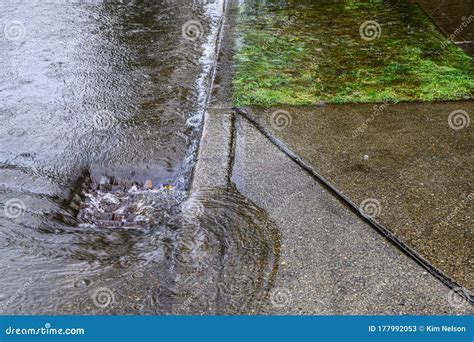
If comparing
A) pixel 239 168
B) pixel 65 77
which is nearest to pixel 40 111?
pixel 65 77

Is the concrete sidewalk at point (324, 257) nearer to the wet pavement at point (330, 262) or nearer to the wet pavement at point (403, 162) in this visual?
the wet pavement at point (330, 262)

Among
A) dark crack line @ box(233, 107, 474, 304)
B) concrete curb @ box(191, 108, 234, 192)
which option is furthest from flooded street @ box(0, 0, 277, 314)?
dark crack line @ box(233, 107, 474, 304)

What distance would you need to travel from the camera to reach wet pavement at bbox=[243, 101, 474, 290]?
12.5ft

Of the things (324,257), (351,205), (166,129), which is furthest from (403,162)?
(166,129)

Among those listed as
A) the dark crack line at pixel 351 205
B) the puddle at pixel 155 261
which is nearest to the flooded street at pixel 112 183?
the puddle at pixel 155 261

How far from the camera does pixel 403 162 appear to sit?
15.4ft

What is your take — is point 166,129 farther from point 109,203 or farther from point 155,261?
point 155,261

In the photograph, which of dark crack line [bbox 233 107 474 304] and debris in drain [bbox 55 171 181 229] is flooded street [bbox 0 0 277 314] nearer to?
debris in drain [bbox 55 171 181 229]

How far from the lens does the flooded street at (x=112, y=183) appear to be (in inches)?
134

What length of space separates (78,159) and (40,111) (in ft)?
4.08

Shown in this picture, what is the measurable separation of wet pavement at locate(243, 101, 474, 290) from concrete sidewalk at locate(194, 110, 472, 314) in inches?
7.4

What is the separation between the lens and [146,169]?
15.9 ft

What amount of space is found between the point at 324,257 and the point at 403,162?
62.0 inches

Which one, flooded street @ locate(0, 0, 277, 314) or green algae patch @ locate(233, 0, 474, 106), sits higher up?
green algae patch @ locate(233, 0, 474, 106)
